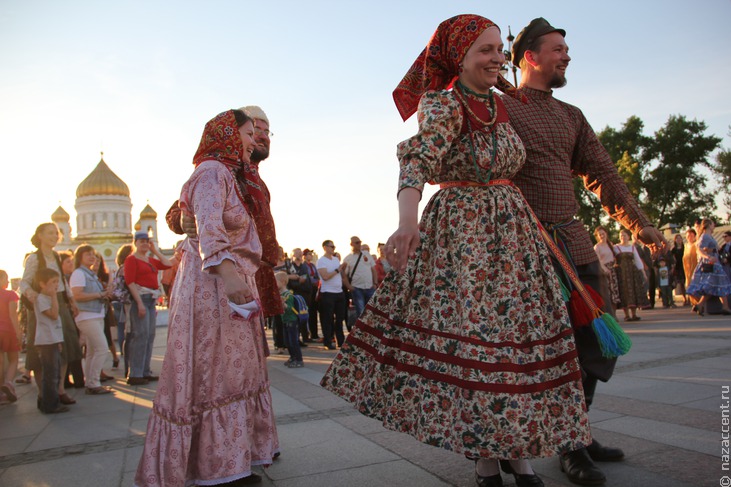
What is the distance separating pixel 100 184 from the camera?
77.8 m

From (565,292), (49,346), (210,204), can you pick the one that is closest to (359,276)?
(49,346)

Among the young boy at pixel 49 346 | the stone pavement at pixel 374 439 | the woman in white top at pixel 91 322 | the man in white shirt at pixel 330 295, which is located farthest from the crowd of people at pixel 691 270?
Answer: the young boy at pixel 49 346

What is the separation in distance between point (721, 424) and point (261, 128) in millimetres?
3451

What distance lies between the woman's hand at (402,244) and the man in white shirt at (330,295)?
28.8 feet

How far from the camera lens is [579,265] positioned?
3.17 meters

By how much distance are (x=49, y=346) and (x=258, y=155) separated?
12.5ft

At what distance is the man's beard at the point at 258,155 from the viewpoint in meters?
4.12

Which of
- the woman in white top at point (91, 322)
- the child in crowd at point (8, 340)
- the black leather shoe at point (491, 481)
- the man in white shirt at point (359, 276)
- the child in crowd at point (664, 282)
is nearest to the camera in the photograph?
the black leather shoe at point (491, 481)

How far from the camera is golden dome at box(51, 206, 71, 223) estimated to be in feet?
258

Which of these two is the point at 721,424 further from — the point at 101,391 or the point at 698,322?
the point at 698,322

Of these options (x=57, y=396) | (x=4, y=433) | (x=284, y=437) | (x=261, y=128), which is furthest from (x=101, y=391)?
(x=261, y=128)

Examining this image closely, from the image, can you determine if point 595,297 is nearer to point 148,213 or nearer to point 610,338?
point 610,338

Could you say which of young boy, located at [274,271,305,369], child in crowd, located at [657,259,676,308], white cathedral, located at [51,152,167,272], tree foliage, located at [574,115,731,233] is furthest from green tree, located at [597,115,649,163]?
white cathedral, located at [51,152,167,272]

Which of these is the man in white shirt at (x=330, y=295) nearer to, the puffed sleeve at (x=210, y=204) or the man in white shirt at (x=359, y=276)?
the man in white shirt at (x=359, y=276)
